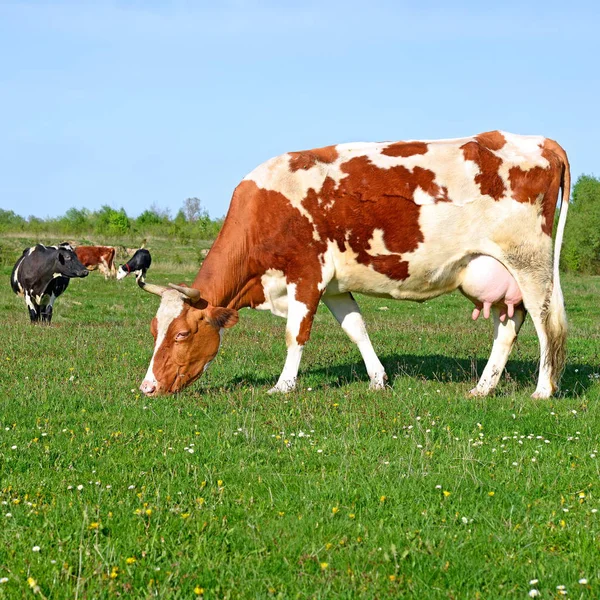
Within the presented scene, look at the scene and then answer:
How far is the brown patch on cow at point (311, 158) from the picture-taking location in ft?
32.0

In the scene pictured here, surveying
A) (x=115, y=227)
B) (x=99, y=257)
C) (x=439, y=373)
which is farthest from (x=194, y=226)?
(x=439, y=373)

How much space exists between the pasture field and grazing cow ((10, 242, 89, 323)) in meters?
8.81

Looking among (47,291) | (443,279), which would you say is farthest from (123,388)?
(47,291)

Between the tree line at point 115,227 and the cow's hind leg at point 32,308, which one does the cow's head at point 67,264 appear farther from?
the tree line at point 115,227

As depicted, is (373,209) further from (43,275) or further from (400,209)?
(43,275)

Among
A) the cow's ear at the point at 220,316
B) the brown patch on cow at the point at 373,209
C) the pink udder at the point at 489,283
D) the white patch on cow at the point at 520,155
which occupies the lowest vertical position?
the cow's ear at the point at 220,316

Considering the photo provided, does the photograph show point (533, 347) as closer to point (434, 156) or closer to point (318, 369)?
point (318, 369)

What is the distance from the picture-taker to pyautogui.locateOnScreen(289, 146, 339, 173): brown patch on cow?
32.0ft

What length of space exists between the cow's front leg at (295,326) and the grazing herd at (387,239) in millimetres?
12

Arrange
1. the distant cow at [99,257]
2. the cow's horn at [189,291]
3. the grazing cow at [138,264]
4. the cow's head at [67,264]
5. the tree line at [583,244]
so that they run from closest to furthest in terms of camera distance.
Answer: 1. the cow's horn at [189,291]
2. the cow's head at [67,264]
3. the grazing cow at [138,264]
4. the distant cow at [99,257]
5. the tree line at [583,244]

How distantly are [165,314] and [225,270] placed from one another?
0.97m

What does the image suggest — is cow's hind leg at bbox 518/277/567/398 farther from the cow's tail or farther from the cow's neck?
the cow's neck

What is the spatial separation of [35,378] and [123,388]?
1343 millimetres

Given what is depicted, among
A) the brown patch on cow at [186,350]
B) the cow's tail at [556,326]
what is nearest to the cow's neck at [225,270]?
the brown patch on cow at [186,350]
